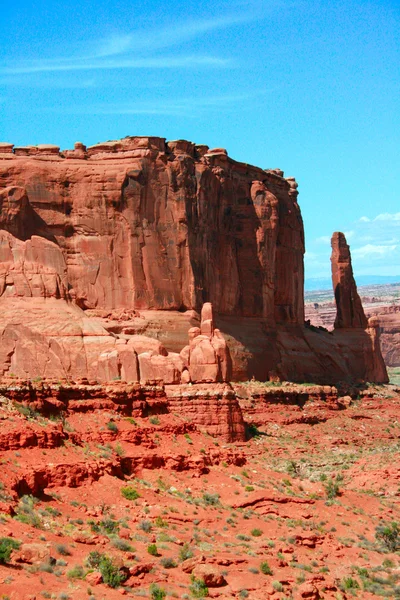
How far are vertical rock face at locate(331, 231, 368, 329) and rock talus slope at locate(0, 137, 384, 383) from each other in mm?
9900

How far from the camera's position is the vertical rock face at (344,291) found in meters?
105

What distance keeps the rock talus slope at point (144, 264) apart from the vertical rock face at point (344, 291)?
32.5 feet

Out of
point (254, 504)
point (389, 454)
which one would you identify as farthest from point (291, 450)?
point (254, 504)

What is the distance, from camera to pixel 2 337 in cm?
6644

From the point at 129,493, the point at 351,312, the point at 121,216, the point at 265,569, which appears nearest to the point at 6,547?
the point at 265,569

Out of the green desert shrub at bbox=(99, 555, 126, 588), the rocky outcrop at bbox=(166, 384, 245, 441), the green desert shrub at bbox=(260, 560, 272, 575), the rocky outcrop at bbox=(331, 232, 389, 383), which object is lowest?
Answer: the green desert shrub at bbox=(260, 560, 272, 575)

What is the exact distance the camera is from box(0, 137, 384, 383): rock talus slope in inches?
2606

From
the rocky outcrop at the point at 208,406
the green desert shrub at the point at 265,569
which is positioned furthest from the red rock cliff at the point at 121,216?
the green desert shrub at the point at 265,569

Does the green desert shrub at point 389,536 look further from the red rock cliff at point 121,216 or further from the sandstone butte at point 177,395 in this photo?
the red rock cliff at point 121,216

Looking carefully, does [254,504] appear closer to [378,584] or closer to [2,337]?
[378,584]

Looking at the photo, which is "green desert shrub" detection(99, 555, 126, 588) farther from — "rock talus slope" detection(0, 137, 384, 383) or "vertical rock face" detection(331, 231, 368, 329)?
"vertical rock face" detection(331, 231, 368, 329)

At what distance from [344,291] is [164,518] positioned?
72362 millimetres

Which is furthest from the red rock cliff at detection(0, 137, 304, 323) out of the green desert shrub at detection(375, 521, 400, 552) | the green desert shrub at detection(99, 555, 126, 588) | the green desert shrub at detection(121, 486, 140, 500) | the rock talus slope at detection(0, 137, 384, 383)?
the green desert shrub at detection(99, 555, 126, 588)

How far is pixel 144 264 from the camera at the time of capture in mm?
80188
